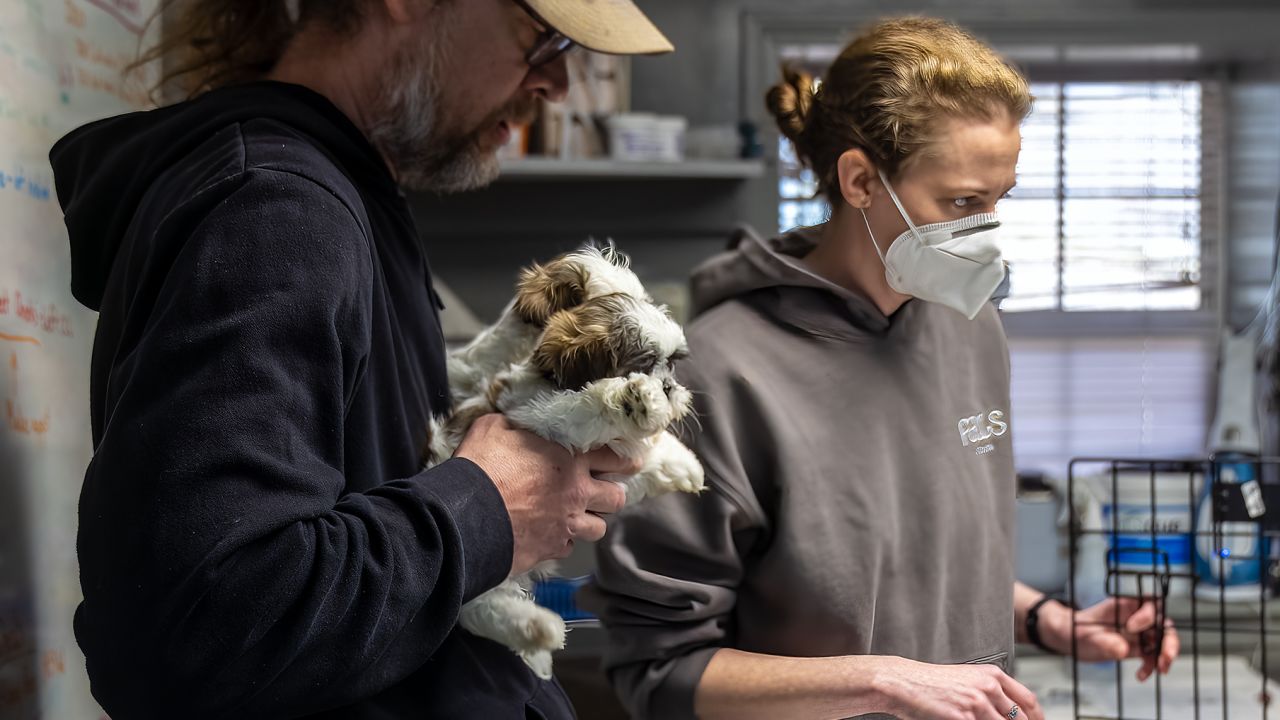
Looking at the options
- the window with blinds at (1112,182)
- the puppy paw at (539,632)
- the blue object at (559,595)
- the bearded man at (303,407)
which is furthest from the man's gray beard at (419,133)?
the window with blinds at (1112,182)

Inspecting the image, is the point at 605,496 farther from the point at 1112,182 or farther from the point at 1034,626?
the point at 1112,182

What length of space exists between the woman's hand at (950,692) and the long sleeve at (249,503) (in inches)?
20.6

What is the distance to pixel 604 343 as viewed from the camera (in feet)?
3.11

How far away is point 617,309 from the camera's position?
963mm

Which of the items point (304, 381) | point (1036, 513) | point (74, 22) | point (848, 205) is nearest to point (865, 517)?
point (848, 205)

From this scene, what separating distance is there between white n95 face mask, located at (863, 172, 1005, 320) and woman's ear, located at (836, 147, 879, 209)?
0.06ft

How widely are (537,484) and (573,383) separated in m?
0.10

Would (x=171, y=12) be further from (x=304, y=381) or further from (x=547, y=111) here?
(x=547, y=111)

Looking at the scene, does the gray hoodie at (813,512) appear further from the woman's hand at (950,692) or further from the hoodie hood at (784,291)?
the woman's hand at (950,692)

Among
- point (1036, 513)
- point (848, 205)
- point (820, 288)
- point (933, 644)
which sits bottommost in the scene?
point (1036, 513)

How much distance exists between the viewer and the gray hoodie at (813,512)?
48.9 inches

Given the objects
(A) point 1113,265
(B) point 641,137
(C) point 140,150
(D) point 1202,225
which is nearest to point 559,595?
(B) point 641,137

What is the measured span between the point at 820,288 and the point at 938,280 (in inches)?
5.8

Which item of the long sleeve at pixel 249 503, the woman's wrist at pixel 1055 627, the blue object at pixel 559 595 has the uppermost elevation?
the long sleeve at pixel 249 503
